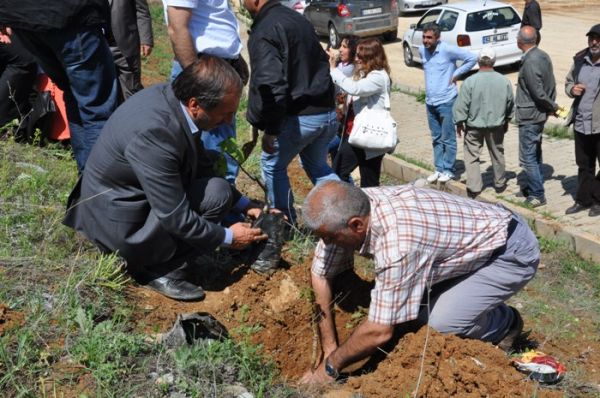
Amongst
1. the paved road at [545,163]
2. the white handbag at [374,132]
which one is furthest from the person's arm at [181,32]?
the paved road at [545,163]

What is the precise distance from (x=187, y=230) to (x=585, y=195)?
17.5 feet

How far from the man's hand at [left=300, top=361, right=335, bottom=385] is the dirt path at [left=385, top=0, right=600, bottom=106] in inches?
398

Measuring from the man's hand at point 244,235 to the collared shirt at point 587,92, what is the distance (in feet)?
14.8

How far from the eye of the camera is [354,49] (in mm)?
7844

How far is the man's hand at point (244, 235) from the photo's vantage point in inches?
169

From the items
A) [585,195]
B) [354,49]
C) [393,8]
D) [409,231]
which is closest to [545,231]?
[585,195]

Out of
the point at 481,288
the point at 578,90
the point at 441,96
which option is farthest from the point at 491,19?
the point at 481,288

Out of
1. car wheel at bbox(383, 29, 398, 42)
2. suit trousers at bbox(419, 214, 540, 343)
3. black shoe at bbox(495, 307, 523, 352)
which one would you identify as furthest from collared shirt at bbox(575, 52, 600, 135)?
car wheel at bbox(383, 29, 398, 42)

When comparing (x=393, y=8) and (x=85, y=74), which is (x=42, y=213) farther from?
(x=393, y=8)

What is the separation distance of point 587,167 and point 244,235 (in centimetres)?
486

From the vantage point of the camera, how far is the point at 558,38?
20359 mm

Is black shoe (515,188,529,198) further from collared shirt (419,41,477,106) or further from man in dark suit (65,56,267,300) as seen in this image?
man in dark suit (65,56,267,300)

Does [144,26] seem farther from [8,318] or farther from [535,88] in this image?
[8,318]

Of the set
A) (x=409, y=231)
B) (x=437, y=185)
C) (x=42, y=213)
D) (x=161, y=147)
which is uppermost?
(x=161, y=147)
